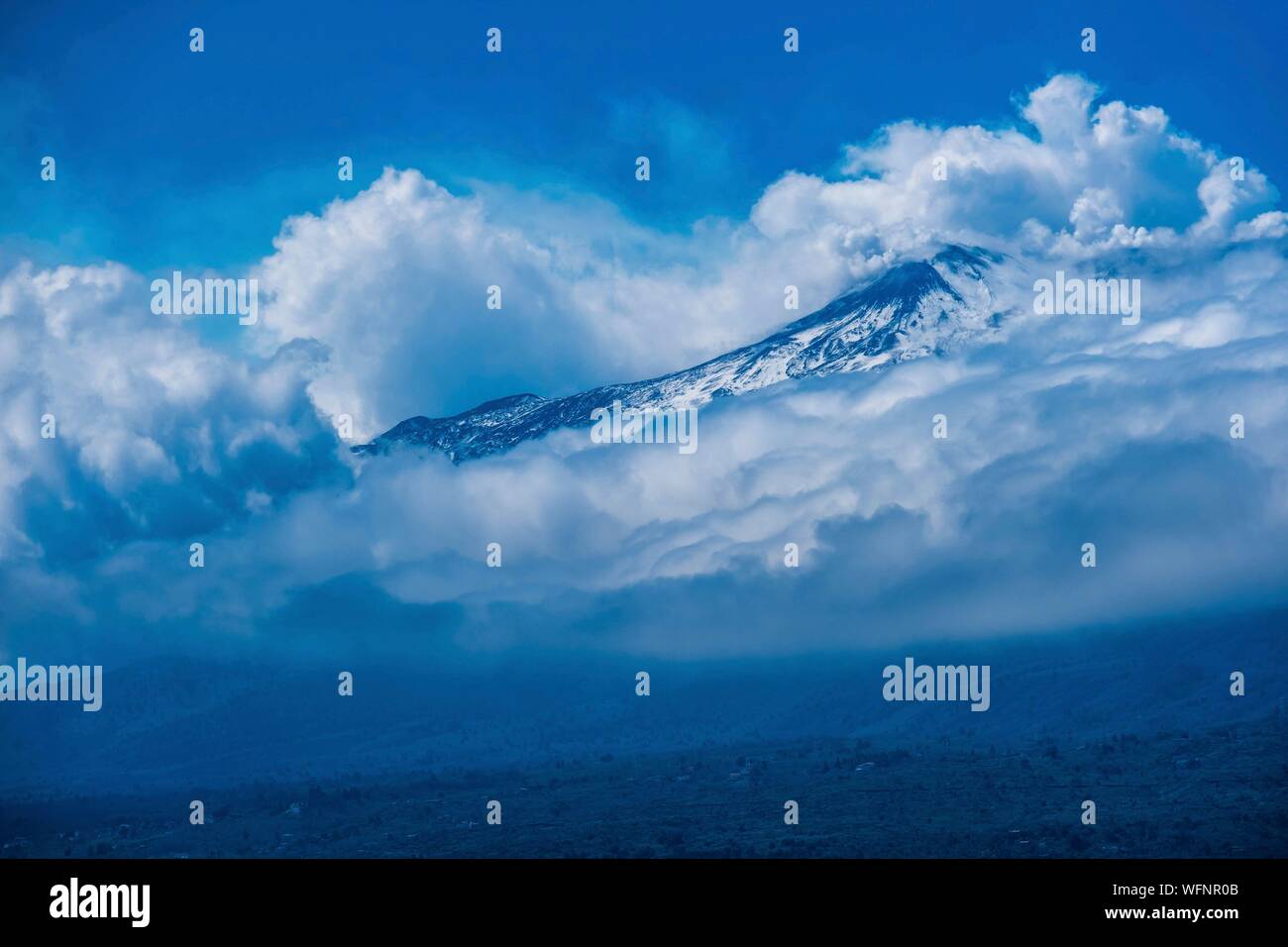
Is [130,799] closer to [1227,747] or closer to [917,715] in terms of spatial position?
[917,715]

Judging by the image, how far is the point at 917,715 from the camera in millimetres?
191875

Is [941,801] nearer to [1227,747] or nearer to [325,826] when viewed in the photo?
[1227,747]

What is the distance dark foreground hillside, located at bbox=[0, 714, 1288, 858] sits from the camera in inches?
4385

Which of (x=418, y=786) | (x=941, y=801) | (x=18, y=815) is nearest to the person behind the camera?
(x=941, y=801)

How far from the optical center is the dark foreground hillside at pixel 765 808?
365ft

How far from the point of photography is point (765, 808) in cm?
12719

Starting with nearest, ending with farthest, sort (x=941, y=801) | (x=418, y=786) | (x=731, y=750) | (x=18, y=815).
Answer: (x=941, y=801)
(x=18, y=815)
(x=418, y=786)
(x=731, y=750)

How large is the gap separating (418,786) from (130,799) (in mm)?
30426
